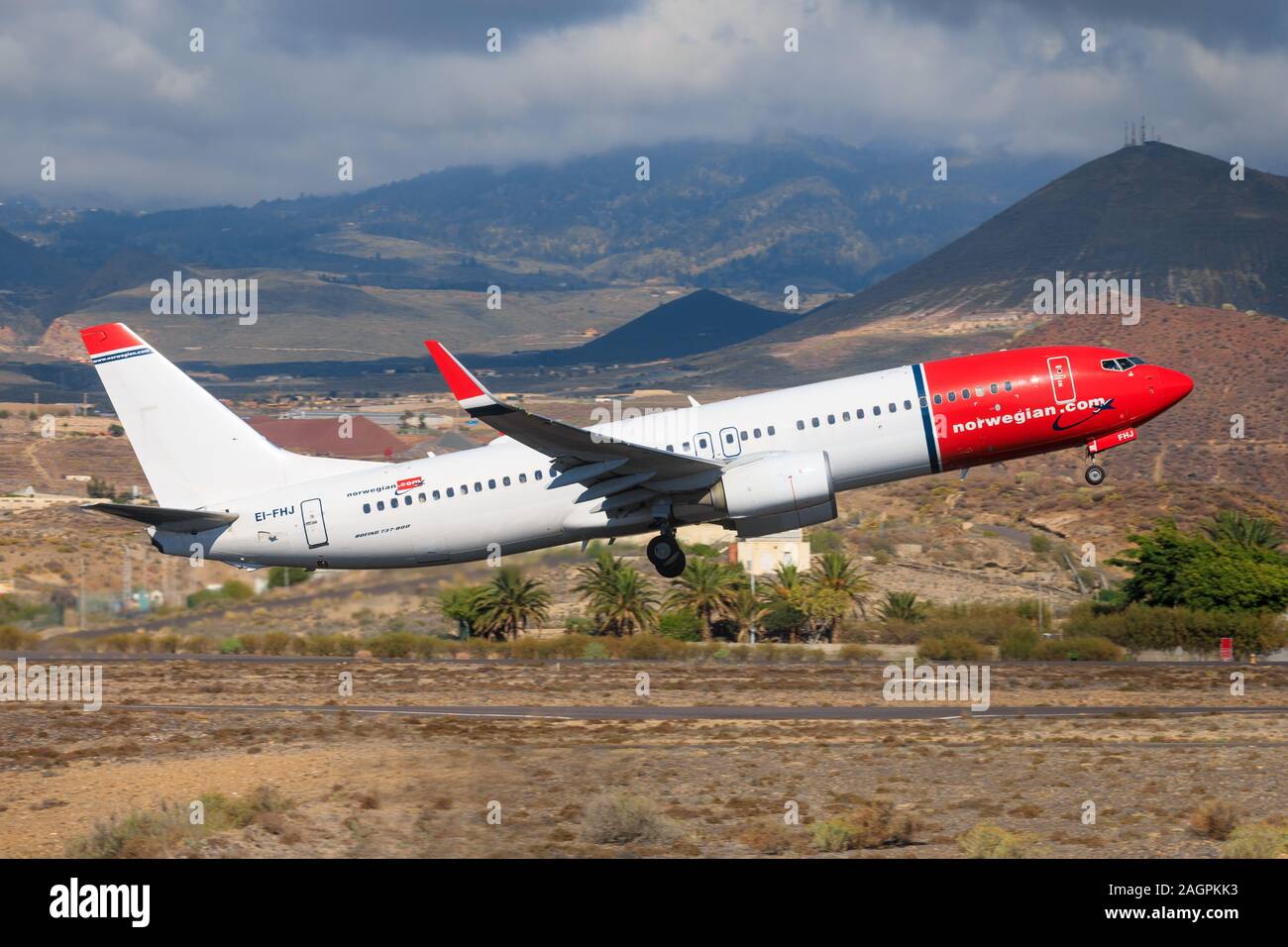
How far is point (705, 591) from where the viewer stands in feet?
235

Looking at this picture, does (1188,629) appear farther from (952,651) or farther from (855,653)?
(855,653)

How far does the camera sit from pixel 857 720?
42.8m

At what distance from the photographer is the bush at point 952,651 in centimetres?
5994

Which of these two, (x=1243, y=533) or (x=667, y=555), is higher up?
(x=1243, y=533)

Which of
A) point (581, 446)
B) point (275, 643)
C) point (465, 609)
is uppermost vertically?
point (581, 446)

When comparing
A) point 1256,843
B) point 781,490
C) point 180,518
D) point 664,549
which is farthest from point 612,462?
point 1256,843

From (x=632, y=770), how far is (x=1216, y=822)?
43.0 ft

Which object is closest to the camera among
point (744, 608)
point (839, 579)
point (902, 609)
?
point (744, 608)

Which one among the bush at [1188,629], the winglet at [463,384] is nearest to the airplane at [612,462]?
the winglet at [463,384]

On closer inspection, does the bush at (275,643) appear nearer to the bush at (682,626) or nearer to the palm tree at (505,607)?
the palm tree at (505,607)

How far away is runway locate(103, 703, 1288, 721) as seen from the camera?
43.3 m

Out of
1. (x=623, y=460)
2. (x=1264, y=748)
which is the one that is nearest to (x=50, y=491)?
(x=623, y=460)
